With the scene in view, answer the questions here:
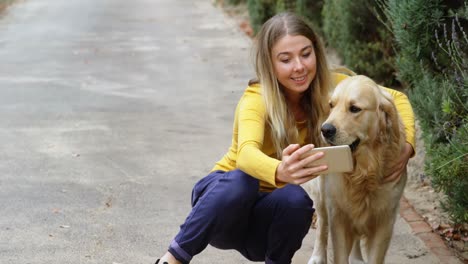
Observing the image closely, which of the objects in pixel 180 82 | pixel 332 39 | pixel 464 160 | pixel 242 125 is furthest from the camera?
pixel 180 82

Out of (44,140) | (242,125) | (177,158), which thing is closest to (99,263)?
(242,125)

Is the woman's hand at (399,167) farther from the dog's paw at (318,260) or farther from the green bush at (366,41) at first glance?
the green bush at (366,41)

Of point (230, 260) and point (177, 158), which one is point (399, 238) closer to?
point (230, 260)

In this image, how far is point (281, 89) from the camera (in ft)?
15.4

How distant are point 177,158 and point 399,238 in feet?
9.03

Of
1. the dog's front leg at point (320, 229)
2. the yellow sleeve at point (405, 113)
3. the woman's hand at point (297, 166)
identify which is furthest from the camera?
the dog's front leg at point (320, 229)

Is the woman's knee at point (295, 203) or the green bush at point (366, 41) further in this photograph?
the green bush at point (366, 41)

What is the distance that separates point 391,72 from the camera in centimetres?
930

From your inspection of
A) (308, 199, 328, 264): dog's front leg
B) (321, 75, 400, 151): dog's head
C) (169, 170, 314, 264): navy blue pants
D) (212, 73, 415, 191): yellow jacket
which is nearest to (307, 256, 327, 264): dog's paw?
(308, 199, 328, 264): dog's front leg

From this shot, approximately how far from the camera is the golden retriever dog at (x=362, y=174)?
14.1ft

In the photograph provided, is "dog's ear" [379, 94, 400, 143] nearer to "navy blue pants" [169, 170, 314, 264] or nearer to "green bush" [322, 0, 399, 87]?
"navy blue pants" [169, 170, 314, 264]

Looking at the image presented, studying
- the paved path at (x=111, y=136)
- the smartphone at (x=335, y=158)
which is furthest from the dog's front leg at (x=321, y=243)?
the smartphone at (x=335, y=158)

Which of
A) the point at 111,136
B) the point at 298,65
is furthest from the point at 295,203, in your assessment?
the point at 111,136

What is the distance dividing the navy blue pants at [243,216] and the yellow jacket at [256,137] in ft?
0.38
